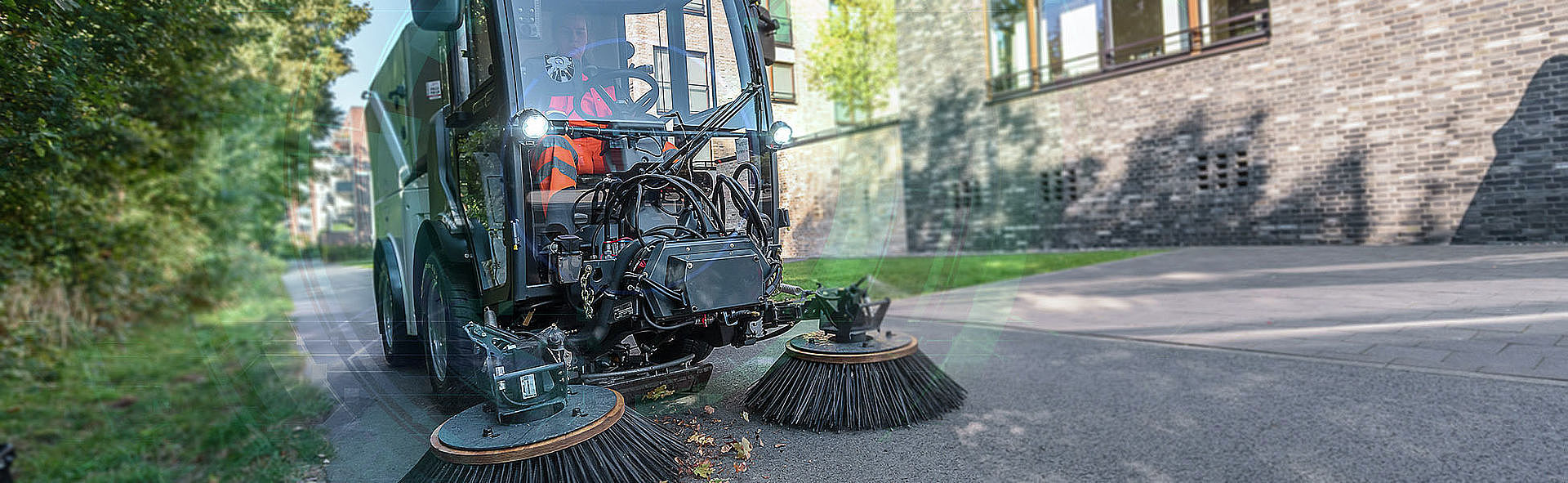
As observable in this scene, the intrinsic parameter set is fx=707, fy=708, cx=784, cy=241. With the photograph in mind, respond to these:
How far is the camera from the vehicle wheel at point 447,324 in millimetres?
2750

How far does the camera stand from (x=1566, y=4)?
877cm

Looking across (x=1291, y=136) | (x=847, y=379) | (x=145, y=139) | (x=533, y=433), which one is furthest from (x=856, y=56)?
(x=1291, y=136)

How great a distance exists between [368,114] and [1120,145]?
13.9 meters

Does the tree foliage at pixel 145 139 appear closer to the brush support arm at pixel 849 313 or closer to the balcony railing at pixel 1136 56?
the brush support arm at pixel 849 313

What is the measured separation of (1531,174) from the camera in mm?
9383

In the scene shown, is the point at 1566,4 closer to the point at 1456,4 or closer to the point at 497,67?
the point at 1456,4

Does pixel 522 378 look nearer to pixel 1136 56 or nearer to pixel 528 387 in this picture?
pixel 528 387

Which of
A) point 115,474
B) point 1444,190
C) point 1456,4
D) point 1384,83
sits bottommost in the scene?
point 115,474

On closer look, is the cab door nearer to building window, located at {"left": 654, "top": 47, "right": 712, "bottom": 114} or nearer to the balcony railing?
building window, located at {"left": 654, "top": 47, "right": 712, "bottom": 114}

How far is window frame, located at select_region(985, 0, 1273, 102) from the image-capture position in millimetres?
12148

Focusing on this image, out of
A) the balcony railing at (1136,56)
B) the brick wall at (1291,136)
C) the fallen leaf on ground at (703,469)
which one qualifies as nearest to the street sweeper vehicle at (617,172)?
the fallen leaf on ground at (703,469)

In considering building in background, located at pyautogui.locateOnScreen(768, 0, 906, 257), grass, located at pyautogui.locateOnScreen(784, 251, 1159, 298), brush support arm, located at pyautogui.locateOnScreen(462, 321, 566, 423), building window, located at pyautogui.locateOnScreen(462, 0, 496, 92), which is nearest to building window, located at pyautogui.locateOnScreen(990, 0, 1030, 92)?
grass, located at pyautogui.locateOnScreen(784, 251, 1159, 298)

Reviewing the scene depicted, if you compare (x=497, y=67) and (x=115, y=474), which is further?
(x=115, y=474)

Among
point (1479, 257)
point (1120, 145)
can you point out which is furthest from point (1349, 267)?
point (1120, 145)
